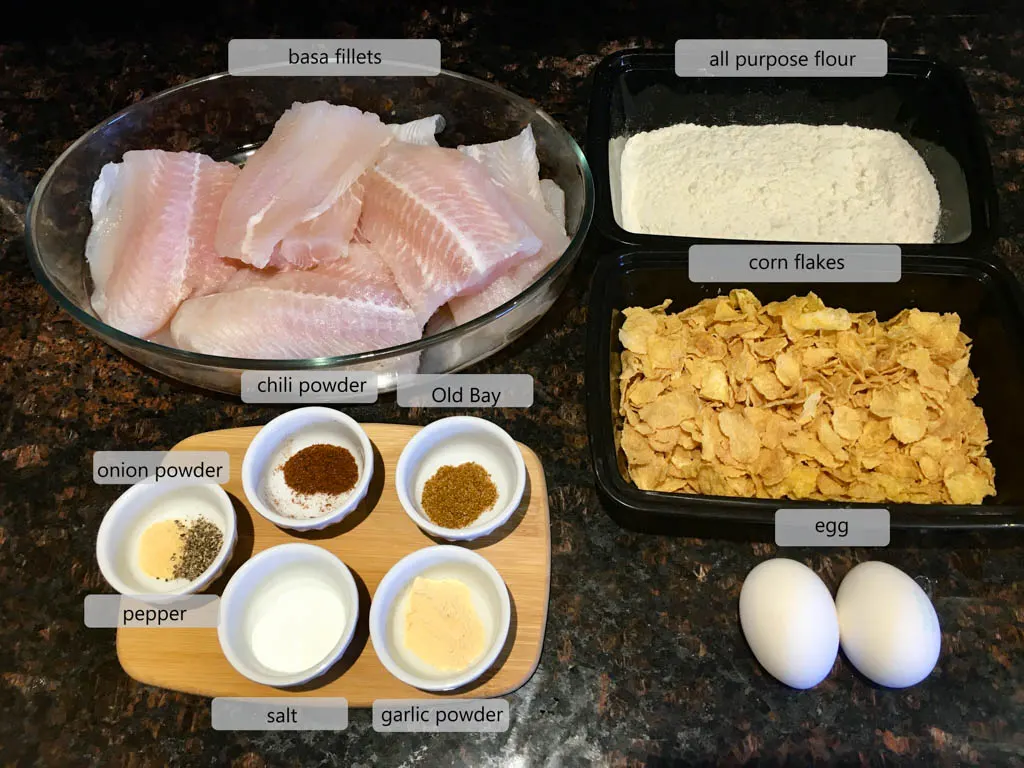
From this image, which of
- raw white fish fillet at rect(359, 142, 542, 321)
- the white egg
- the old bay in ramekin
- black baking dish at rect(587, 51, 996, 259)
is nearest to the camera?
the white egg

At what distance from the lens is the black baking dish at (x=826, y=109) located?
48.8 inches

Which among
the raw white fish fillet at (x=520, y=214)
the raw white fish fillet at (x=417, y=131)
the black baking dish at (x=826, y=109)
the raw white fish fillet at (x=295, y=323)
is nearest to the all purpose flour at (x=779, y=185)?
the black baking dish at (x=826, y=109)

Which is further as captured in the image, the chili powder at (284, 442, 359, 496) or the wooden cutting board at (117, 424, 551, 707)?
the chili powder at (284, 442, 359, 496)

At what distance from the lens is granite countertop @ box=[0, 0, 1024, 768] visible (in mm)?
919

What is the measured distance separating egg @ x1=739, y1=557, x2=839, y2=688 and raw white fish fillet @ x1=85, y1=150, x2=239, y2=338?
974 millimetres

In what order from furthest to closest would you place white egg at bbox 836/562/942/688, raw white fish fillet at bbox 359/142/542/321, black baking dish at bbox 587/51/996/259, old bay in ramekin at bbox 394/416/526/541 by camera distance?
black baking dish at bbox 587/51/996/259, raw white fish fillet at bbox 359/142/542/321, old bay in ramekin at bbox 394/416/526/541, white egg at bbox 836/562/942/688

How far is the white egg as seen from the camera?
879mm

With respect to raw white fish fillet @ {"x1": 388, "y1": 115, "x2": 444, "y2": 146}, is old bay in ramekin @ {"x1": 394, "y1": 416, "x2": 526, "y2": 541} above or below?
below

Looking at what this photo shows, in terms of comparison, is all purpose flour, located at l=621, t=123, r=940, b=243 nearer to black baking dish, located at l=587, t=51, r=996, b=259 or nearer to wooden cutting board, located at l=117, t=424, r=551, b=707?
black baking dish, located at l=587, t=51, r=996, b=259

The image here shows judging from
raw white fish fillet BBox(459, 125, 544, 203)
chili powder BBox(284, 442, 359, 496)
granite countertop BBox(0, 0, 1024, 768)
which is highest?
raw white fish fillet BBox(459, 125, 544, 203)

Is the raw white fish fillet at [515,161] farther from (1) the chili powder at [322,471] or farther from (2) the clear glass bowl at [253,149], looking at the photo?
(1) the chili powder at [322,471]

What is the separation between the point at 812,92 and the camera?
139 cm

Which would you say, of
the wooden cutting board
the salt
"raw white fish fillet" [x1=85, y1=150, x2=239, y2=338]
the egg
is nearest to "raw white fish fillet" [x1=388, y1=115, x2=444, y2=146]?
"raw white fish fillet" [x1=85, y1=150, x2=239, y2=338]

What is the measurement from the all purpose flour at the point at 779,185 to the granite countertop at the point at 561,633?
0.17 metres
